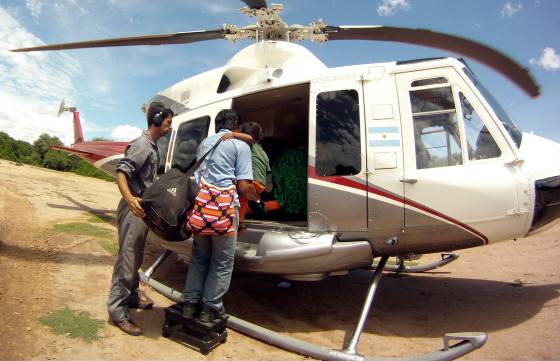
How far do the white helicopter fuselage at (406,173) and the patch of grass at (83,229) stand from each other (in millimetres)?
3778

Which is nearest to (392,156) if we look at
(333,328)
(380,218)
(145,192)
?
(380,218)

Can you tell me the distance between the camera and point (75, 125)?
12.9 metres

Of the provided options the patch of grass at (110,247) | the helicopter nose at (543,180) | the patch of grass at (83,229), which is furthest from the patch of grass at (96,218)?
the helicopter nose at (543,180)

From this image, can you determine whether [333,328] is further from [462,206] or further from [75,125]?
[75,125]

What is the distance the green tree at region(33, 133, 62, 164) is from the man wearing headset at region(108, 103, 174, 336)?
115ft

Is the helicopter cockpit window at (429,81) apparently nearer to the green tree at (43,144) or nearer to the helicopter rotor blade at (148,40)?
the helicopter rotor blade at (148,40)

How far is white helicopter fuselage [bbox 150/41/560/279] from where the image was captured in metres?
3.58

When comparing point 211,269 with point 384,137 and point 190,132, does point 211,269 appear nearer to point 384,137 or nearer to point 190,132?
point 384,137

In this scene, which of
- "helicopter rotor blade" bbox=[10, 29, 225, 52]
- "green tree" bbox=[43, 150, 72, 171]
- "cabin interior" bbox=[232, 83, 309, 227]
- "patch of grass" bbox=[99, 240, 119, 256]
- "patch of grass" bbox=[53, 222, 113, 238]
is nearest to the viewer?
"cabin interior" bbox=[232, 83, 309, 227]

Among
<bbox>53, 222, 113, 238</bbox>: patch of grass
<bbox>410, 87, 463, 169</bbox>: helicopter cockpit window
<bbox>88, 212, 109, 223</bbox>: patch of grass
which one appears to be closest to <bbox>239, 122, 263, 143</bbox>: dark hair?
<bbox>410, 87, 463, 169</bbox>: helicopter cockpit window

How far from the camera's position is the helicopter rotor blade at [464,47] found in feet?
11.2

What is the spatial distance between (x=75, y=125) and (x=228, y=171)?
1169 centimetres

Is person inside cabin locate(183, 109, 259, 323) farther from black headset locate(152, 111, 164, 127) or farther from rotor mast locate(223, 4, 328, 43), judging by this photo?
rotor mast locate(223, 4, 328, 43)

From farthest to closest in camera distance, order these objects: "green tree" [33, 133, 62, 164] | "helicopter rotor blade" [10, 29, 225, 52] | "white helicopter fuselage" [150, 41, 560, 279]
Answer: "green tree" [33, 133, 62, 164] < "helicopter rotor blade" [10, 29, 225, 52] < "white helicopter fuselage" [150, 41, 560, 279]
